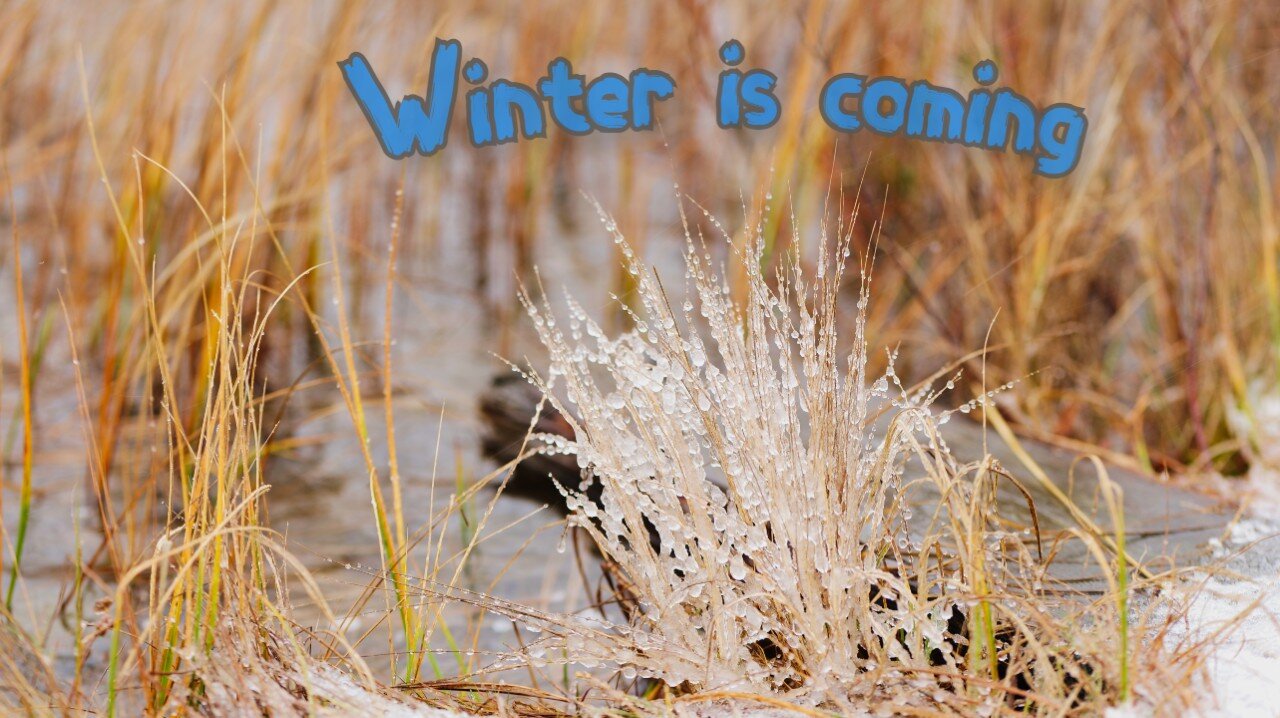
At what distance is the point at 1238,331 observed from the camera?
3.16m

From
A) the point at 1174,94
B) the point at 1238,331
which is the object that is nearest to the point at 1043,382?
Answer: the point at 1238,331

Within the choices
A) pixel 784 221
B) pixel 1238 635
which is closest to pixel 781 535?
pixel 1238 635

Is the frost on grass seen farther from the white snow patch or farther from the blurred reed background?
the blurred reed background

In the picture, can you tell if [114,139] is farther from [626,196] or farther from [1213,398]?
[1213,398]

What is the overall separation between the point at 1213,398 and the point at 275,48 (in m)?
2.54

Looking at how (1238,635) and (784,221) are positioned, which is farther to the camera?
(784,221)

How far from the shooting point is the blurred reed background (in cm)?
266

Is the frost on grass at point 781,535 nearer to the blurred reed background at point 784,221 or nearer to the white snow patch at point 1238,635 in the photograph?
the white snow patch at point 1238,635

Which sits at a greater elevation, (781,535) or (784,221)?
(784,221)

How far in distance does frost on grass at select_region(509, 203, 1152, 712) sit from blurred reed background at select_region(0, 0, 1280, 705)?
818mm

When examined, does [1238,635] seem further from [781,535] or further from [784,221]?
[784,221]

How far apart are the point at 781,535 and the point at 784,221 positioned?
220 centimetres

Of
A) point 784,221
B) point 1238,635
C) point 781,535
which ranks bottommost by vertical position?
point 1238,635

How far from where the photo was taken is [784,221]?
355cm
